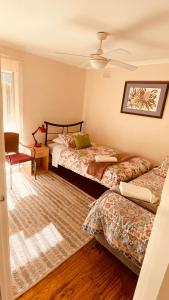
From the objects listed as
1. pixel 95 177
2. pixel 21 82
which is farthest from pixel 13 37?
pixel 95 177

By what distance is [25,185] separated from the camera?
313cm

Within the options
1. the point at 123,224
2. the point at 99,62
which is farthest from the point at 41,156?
the point at 123,224

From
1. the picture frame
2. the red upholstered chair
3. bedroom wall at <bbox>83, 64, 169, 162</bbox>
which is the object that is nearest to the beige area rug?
the red upholstered chair

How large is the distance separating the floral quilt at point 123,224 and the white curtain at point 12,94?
235cm

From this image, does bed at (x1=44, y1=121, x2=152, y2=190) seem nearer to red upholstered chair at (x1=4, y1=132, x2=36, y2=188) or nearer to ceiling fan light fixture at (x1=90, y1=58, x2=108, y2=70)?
red upholstered chair at (x1=4, y1=132, x2=36, y2=188)

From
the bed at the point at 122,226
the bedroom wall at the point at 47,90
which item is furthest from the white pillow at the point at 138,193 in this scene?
the bedroom wall at the point at 47,90

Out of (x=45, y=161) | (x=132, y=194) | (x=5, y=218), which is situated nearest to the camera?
(x=5, y=218)

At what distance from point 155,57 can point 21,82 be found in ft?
7.99

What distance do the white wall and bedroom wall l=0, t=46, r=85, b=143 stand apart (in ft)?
10.7

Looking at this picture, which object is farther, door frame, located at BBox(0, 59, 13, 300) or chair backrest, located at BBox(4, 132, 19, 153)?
chair backrest, located at BBox(4, 132, 19, 153)

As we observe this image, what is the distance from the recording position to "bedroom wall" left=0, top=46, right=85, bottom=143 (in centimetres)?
334

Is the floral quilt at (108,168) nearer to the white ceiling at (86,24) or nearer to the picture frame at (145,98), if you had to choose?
the picture frame at (145,98)

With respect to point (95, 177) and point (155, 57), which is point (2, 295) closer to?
point (95, 177)

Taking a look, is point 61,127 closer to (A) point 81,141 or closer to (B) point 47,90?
(A) point 81,141
